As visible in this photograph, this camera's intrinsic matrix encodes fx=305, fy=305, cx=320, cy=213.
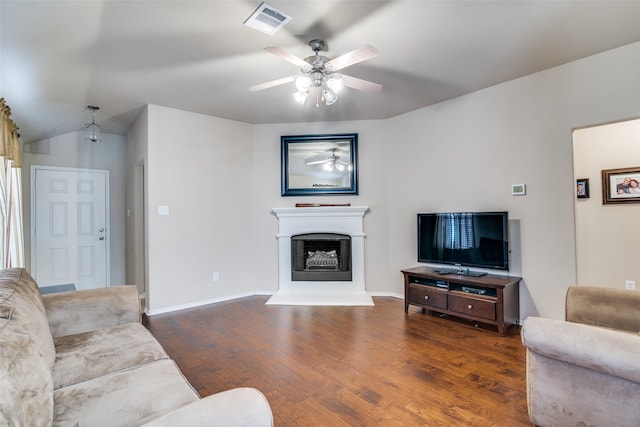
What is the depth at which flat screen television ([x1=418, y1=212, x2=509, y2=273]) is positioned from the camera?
10.3 feet

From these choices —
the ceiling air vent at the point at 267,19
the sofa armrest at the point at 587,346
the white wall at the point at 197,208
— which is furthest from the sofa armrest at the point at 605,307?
the white wall at the point at 197,208

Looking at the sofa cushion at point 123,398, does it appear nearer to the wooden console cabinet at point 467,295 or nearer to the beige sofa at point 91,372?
the beige sofa at point 91,372

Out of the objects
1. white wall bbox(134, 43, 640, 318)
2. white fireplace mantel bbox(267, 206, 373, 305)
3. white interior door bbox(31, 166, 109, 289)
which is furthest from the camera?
white interior door bbox(31, 166, 109, 289)

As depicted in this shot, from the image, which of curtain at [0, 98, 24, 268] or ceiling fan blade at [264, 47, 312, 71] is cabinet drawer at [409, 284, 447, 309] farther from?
curtain at [0, 98, 24, 268]

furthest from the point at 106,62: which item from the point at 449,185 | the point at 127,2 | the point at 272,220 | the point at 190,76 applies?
the point at 449,185

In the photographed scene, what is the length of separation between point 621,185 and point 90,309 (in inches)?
207

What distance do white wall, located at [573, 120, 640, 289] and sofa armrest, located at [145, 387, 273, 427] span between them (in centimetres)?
377

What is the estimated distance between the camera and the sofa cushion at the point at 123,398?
111 cm

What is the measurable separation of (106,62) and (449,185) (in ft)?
12.2

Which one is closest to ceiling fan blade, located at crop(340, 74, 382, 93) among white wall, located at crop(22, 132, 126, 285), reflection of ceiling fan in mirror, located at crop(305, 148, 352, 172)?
reflection of ceiling fan in mirror, located at crop(305, 148, 352, 172)

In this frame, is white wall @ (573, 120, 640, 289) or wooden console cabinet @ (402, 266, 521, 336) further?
white wall @ (573, 120, 640, 289)

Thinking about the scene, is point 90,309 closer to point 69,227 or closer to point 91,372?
point 91,372

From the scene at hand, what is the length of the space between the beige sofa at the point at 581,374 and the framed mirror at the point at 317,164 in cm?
318

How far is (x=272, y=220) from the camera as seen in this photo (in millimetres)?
4543
